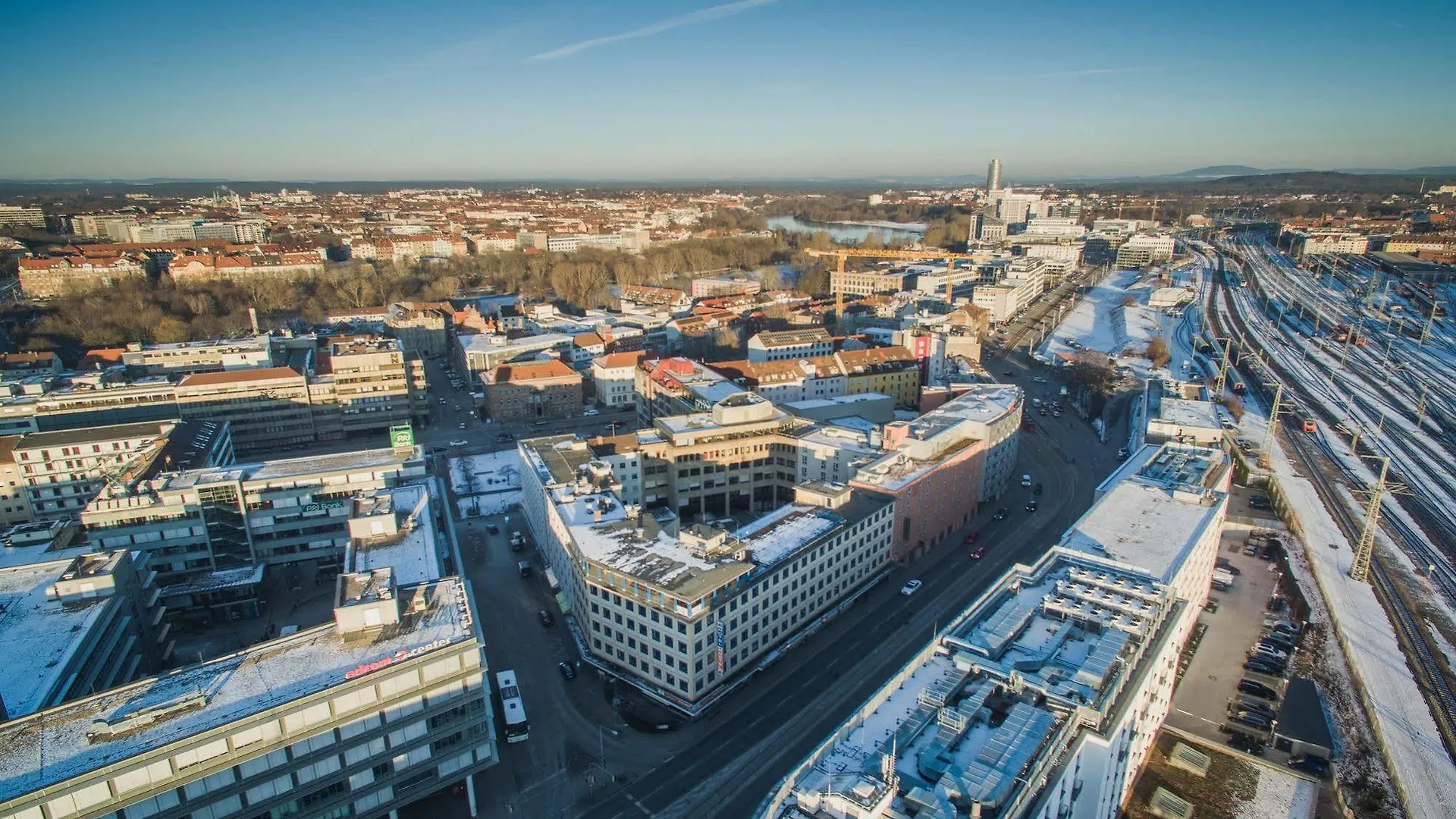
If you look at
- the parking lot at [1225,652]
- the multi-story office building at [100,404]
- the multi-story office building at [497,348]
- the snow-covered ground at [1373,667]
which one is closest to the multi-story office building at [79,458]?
the multi-story office building at [100,404]

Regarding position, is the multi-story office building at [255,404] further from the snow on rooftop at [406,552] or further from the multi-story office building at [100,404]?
the snow on rooftop at [406,552]

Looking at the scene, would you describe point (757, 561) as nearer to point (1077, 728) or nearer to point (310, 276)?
point (1077, 728)

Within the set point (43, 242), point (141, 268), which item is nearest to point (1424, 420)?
point (141, 268)

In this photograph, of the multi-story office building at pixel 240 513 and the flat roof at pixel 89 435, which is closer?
the multi-story office building at pixel 240 513

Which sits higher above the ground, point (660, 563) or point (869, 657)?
point (660, 563)

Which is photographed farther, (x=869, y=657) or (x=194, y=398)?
(x=194, y=398)

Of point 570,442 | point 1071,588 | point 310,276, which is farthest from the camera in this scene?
point 310,276

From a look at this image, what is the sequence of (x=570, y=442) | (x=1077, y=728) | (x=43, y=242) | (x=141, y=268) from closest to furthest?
(x=1077, y=728)
(x=570, y=442)
(x=141, y=268)
(x=43, y=242)

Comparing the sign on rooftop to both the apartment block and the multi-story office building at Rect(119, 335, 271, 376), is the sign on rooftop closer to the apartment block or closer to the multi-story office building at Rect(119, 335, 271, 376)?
the apartment block
